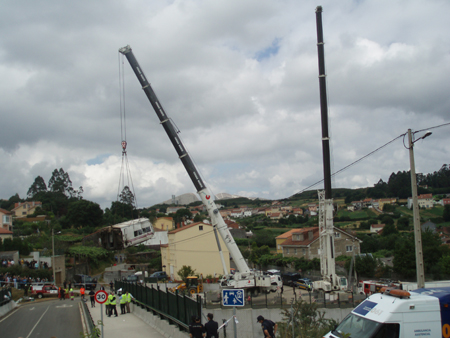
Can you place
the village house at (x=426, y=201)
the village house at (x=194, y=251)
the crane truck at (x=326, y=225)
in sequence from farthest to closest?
the village house at (x=426, y=201)
the village house at (x=194, y=251)
the crane truck at (x=326, y=225)

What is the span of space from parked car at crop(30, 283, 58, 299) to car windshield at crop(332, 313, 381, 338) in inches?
1314

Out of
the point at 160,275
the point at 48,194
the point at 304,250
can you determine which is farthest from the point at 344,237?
the point at 48,194

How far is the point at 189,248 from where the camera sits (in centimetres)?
4547

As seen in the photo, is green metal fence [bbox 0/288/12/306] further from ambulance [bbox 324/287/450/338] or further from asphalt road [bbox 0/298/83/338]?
ambulance [bbox 324/287/450/338]

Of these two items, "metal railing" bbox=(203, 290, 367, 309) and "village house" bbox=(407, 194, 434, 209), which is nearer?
"metal railing" bbox=(203, 290, 367, 309)

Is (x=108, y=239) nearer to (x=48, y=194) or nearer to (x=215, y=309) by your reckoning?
(x=215, y=309)

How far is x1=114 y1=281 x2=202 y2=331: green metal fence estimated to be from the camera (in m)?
12.6

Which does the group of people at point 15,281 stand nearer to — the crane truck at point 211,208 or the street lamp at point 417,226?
the crane truck at point 211,208

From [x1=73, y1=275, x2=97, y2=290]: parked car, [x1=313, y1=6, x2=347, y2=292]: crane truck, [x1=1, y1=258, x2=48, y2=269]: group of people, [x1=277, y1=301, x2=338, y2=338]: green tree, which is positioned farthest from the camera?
[x1=73, y1=275, x2=97, y2=290]: parked car

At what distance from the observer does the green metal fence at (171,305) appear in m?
12.6

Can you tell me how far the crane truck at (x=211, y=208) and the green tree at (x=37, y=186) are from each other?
134298 mm

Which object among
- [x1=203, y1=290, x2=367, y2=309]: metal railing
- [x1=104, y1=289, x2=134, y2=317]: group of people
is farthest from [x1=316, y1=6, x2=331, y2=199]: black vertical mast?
[x1=104, y1=289, x2=134, y2=317]: group of people

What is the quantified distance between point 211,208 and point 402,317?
15.8 m

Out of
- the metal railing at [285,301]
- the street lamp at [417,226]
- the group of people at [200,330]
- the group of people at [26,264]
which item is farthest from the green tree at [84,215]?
the street lamp at [417,226]
